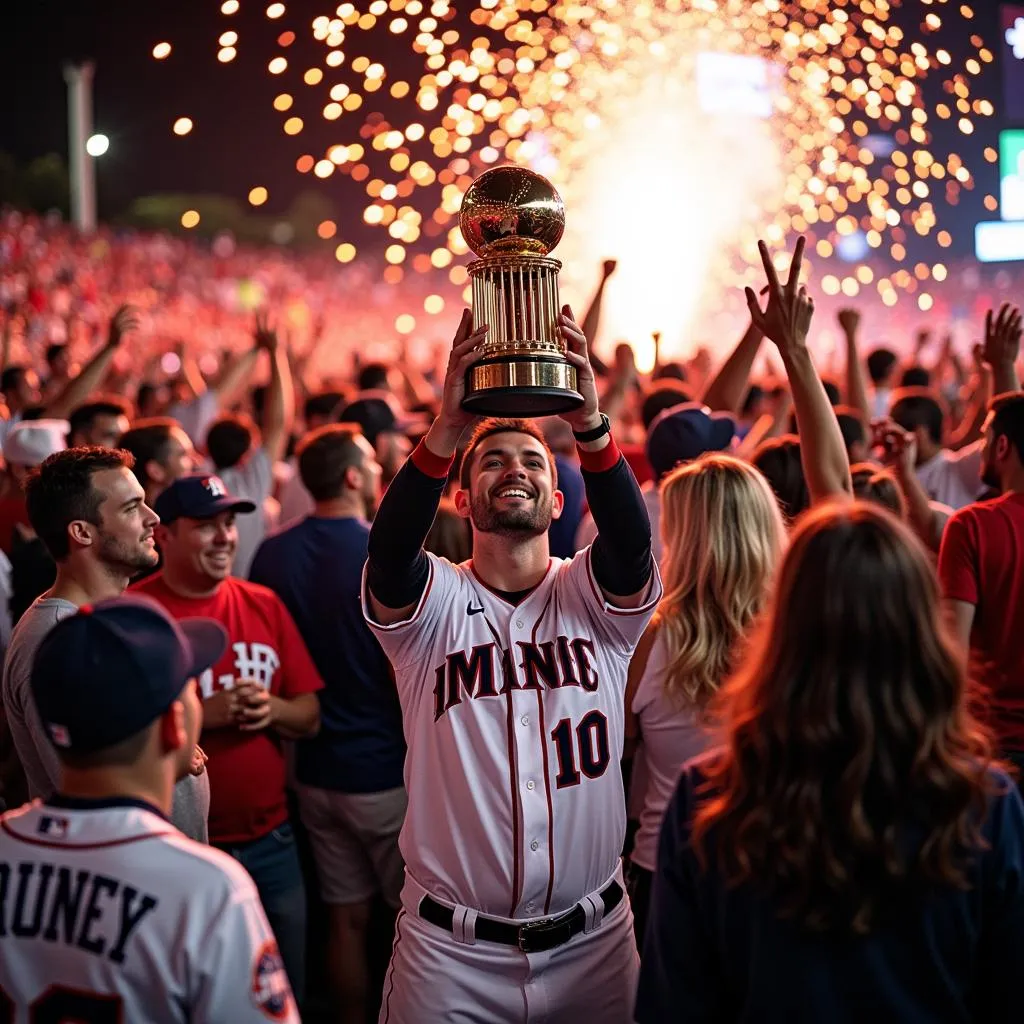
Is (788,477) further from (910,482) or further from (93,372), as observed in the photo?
(93,372)

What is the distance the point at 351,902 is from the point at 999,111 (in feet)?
53.2

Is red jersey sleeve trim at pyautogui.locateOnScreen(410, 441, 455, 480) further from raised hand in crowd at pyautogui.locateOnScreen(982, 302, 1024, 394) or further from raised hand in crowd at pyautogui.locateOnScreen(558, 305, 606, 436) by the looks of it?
raised hand in crowd at pyautogui.locateOnScreen(982, 302, 1024, 394)

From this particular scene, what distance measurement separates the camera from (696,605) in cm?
345

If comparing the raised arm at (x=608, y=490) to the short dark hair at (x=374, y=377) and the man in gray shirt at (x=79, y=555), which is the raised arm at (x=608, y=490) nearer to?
the man in gray shirt at (x=79, y=555)

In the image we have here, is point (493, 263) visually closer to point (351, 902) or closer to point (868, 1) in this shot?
point (351, 902)

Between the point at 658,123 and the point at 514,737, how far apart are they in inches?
597

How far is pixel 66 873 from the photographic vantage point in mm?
2006

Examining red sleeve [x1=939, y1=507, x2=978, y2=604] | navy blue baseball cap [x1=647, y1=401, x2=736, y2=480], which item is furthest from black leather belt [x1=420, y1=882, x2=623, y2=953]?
navy blue baseball cap [x1=647, y1=401, x2=736, y2=480]

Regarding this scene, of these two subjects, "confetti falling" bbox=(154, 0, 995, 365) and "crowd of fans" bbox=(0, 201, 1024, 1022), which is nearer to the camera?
"crowd of fans" bbox=(0, 201, 1024, 1022)

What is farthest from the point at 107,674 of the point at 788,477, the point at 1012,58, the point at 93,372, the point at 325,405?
the point at 1012,58

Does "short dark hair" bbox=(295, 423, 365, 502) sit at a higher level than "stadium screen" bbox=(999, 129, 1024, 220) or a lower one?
lower

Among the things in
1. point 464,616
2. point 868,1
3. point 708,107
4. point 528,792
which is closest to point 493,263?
point 464,616

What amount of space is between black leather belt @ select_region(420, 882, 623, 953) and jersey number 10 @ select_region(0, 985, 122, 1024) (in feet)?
3.60

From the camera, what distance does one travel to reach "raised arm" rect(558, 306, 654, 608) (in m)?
2.95
